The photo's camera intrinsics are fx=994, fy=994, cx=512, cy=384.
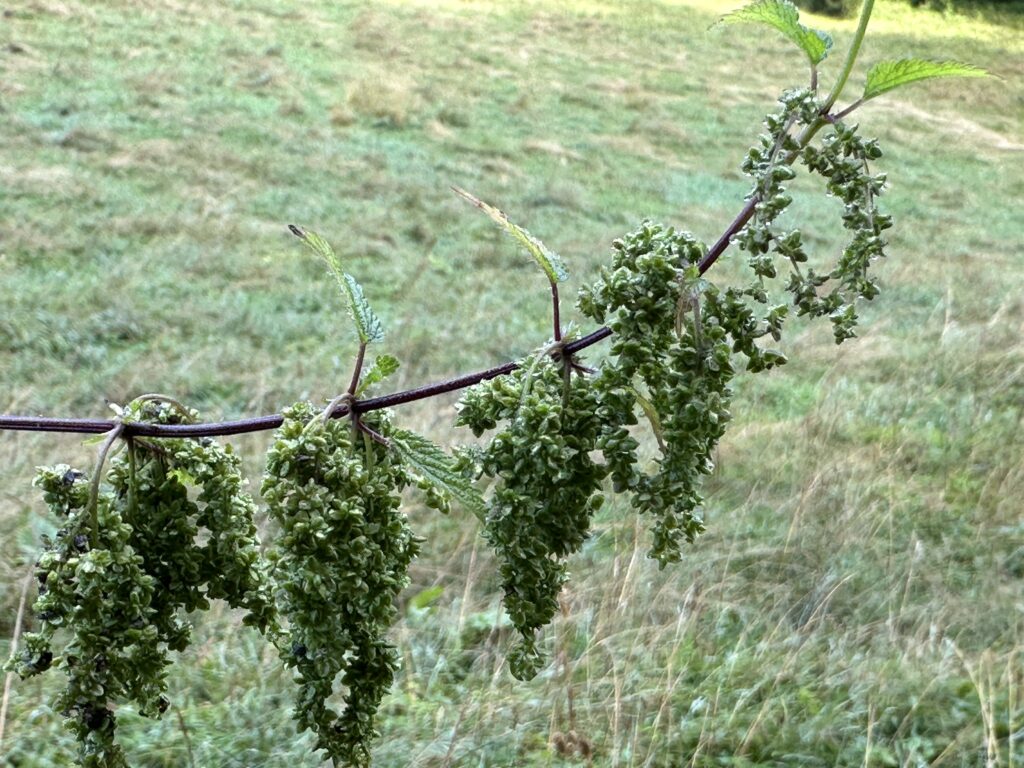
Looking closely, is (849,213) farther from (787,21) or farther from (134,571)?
(134,571)

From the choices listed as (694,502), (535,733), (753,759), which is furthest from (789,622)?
(694,502)

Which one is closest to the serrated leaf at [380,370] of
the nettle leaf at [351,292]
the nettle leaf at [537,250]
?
the nettle leaf at [351,292]

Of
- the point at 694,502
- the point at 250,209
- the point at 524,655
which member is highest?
the point at 694,502

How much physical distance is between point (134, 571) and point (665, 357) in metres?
0.44

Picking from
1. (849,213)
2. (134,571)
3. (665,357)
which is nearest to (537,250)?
(665,357)

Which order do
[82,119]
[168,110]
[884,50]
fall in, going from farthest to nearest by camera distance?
[884,50] < [168,110] < [82,119]

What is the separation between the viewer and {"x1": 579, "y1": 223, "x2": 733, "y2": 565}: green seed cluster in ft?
2.37

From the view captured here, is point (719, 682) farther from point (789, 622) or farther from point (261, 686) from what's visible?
point (261, 686)

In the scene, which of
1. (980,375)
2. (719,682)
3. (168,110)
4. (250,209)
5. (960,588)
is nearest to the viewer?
(719,682)

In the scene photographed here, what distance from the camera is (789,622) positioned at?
3.33 m

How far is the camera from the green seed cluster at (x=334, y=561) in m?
0.70

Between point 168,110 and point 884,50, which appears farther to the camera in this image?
point 884,50

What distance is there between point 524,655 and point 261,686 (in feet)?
7.64

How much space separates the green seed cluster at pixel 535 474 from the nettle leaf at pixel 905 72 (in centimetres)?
33
